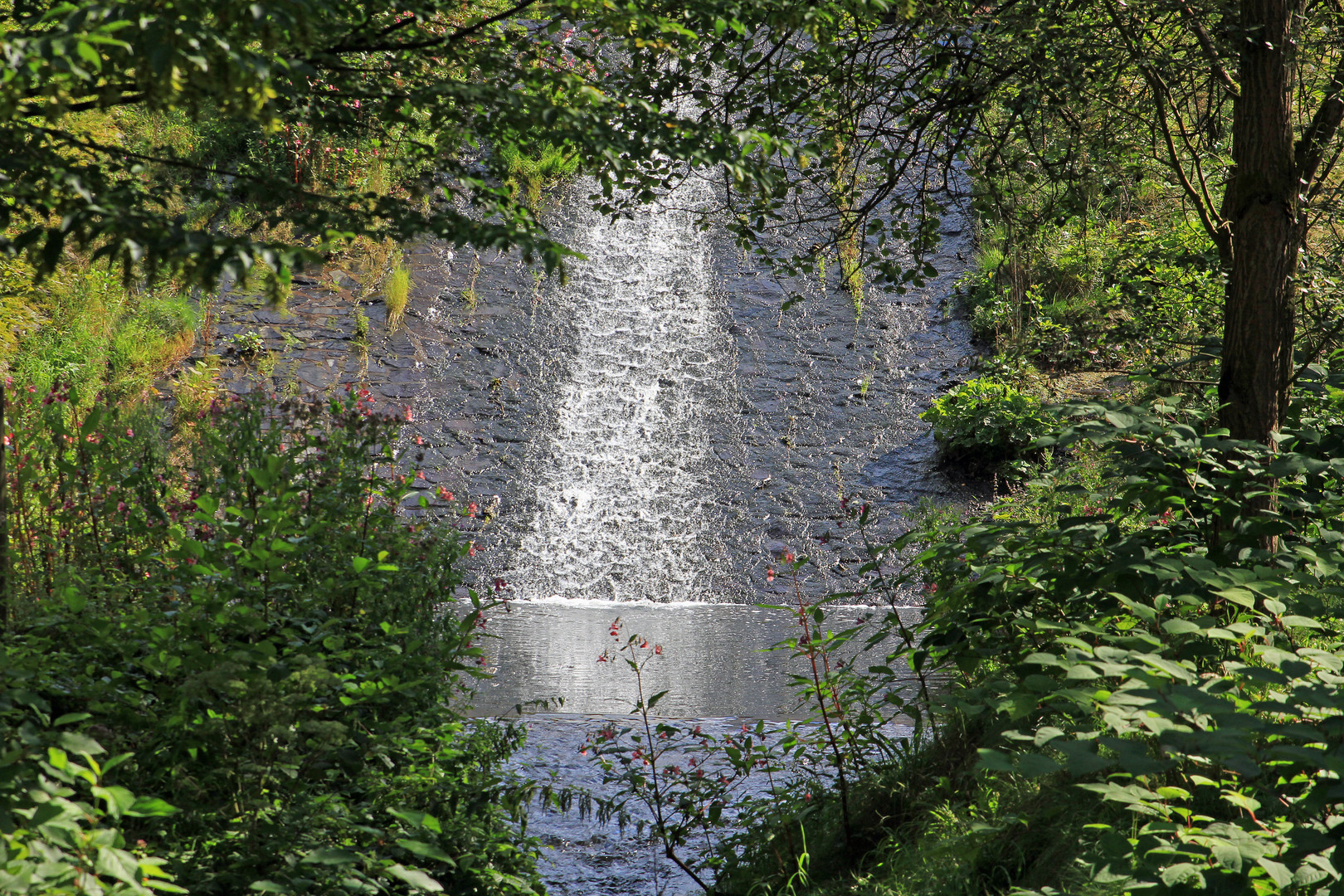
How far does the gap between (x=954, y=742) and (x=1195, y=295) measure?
8.22 ft

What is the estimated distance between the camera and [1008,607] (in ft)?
8.97

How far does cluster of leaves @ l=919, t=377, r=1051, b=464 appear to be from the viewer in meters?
8.47

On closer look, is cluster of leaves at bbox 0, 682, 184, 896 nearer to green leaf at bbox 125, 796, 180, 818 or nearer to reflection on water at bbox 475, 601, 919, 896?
green leaf at bbox 125, 796, 180, 818

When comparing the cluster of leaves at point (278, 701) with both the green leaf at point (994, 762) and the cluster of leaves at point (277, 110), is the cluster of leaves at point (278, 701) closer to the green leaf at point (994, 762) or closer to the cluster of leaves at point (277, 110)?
the cluster of leaves at point (277, 110)

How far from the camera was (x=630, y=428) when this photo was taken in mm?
9766

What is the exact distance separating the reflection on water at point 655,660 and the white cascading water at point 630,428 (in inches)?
19.2

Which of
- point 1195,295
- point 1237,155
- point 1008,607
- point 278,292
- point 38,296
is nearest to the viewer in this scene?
point 278,292

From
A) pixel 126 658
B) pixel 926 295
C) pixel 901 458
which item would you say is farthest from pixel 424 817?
pixel 926 295

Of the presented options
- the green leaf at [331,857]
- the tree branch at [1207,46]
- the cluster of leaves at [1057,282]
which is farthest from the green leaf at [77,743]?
the cluster of leaves at [1057,282]

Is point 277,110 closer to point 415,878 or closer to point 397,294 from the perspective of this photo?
point 415,878

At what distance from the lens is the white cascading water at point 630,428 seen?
8242 mm

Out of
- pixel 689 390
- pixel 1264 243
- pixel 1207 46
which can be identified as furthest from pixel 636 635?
pixel 689 390

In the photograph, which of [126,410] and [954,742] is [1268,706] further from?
[126,410]

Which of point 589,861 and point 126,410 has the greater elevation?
point 126,410
